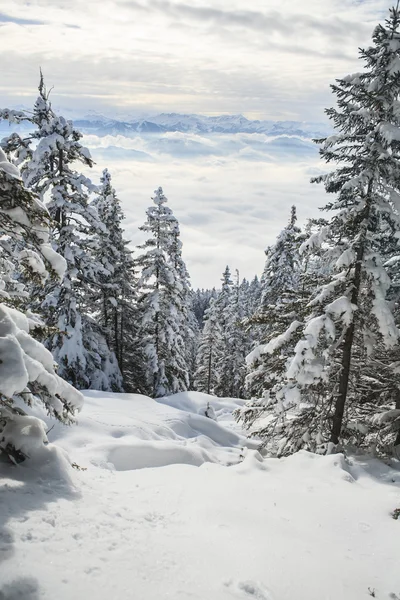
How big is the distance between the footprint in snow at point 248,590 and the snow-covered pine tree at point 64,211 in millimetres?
13324

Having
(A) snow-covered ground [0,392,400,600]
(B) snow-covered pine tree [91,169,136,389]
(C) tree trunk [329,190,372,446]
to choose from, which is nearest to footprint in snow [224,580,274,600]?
(A) snow-covered ground [0,392,400,600]

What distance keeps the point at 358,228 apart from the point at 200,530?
27.1 feet

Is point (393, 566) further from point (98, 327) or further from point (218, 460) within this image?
point (98, 327)

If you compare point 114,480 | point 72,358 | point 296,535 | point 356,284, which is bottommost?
point 72,358

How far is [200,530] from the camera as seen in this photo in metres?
6.50

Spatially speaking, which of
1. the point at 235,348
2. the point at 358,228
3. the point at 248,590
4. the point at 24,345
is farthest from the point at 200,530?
the point at 235,348

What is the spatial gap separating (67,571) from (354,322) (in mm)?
9559

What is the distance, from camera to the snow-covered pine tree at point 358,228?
10.0 meters

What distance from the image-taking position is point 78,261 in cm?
1875

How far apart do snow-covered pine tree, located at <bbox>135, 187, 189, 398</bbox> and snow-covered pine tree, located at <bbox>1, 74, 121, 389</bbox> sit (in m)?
6.27

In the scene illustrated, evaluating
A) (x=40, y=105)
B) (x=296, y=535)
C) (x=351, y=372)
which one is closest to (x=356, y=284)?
(x=351, y=372)

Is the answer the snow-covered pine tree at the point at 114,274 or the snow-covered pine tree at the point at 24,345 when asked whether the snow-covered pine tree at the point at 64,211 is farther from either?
the snow-covered pine tree at the point at 24,345

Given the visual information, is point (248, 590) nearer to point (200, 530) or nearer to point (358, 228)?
point (200, 530)

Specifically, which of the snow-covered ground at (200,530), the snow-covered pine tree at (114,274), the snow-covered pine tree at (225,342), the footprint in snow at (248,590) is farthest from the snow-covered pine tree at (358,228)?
the snow-covered pine tree at (225,342)
